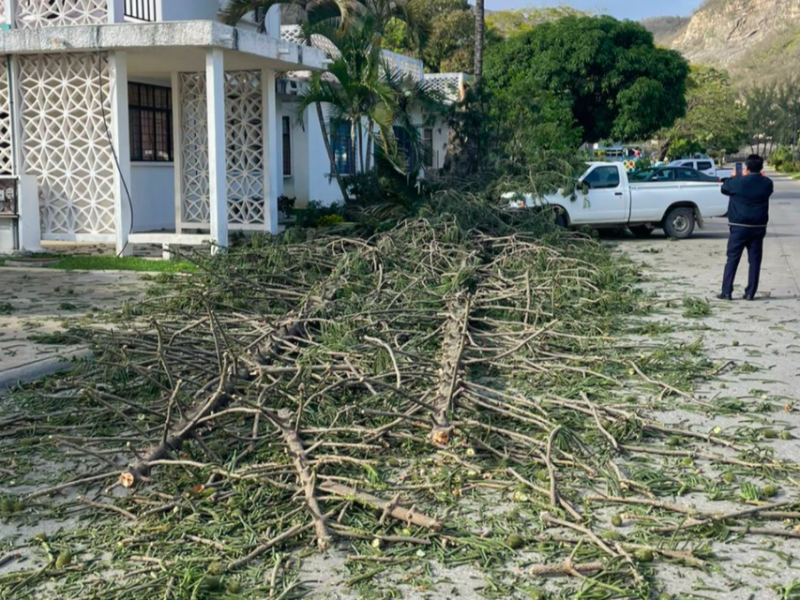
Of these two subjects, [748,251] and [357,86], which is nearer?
[748,251]

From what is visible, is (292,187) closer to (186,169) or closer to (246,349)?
(186,169)

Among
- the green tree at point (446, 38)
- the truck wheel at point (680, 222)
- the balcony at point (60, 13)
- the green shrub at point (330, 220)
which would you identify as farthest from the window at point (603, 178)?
the green tree at point (446, 38)

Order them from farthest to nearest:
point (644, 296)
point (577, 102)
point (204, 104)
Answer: point (577, 102) → point (204, 104) → point (644, 296)

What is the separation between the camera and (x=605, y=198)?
65.8 ft


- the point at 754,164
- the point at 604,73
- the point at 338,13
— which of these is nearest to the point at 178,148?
the point at 338,13

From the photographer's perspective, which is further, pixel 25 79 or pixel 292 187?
pixel 292 187

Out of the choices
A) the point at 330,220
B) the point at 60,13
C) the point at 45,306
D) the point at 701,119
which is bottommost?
the point at 45,306

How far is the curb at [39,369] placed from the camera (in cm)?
739

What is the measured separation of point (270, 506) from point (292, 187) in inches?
875

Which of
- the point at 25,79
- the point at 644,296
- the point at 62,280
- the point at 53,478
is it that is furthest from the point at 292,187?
the point at 53,478

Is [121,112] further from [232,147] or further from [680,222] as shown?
[680,222]

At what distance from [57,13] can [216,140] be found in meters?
3.59

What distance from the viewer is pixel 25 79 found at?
15625 millimetres

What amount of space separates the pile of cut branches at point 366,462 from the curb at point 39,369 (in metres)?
0.36
